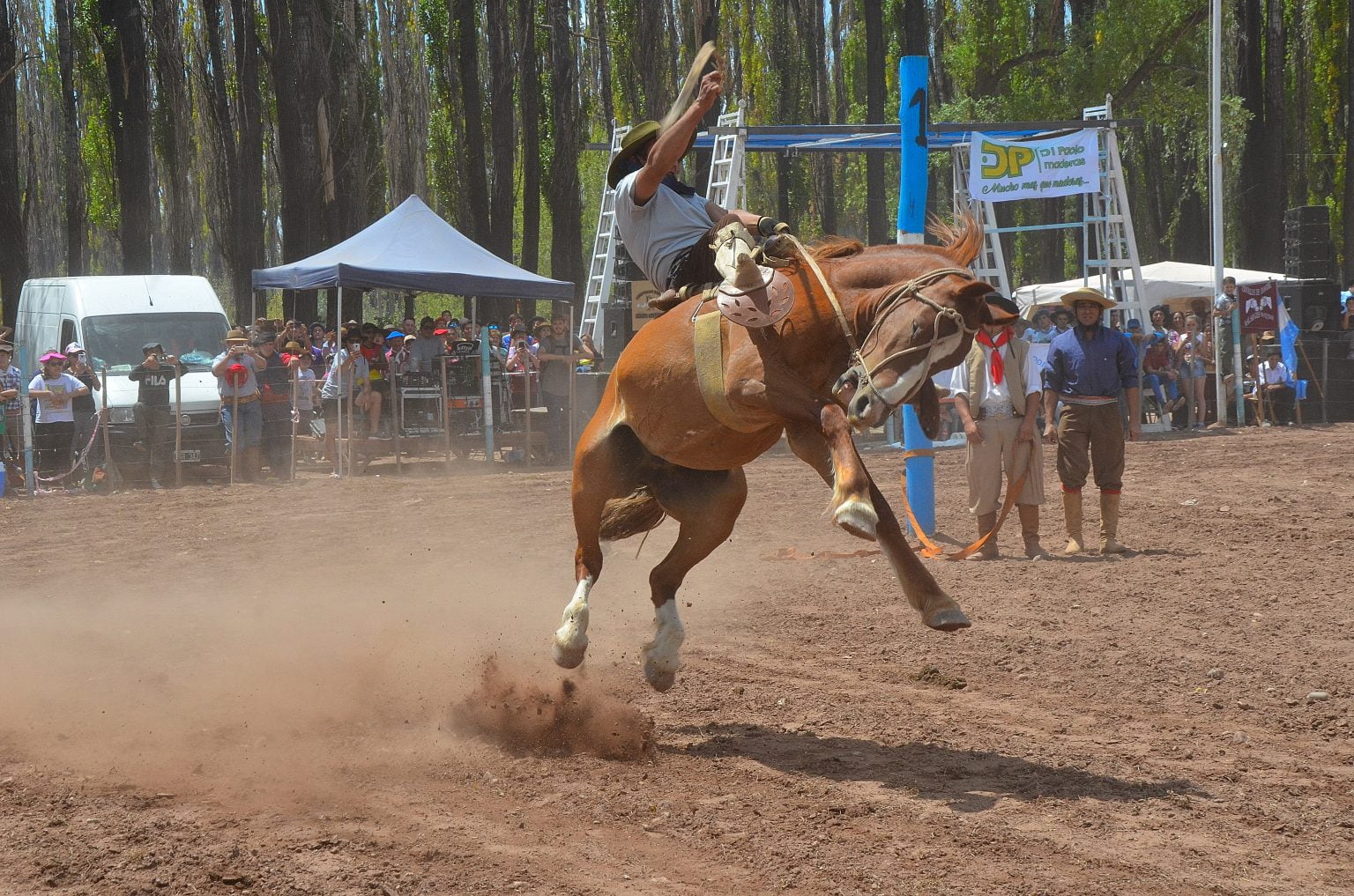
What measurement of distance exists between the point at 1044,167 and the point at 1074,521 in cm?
937

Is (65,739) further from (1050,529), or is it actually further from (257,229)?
(257,229)

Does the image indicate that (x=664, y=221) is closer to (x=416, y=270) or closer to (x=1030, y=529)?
(x=1030, y=529)

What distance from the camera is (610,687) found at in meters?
6.55

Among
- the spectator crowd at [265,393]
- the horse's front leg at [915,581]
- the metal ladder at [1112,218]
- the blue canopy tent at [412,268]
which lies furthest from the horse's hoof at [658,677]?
the metal ladder at [1112,218]

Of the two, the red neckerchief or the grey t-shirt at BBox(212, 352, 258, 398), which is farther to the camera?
the grey t-shirt at BBox(212, 352, 258, 398)

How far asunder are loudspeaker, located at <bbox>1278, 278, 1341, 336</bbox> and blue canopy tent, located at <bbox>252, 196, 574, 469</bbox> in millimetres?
11072

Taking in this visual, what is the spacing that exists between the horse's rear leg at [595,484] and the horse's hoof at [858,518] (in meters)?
1.75

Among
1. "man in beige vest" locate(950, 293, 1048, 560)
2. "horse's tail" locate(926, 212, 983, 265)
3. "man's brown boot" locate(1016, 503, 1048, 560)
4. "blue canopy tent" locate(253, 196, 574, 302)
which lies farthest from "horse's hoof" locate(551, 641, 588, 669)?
"blue canopy tent" locate(253, 196, 574, 302)

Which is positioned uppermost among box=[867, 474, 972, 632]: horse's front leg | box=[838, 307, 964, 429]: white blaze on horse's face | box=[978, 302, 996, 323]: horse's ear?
box=[978, 302, 996, 323]: horse's ear

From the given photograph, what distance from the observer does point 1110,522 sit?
984cm

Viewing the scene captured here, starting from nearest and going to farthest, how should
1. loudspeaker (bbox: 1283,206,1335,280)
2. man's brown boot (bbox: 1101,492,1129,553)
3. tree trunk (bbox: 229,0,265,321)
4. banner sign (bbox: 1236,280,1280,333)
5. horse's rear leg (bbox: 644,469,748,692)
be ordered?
1. horse's rear leg (bbox: 644,469,748,692)
2. man's brown boot (bbox: 1101,492,1129,553)
3. banner sign (bbox: 1236,280,1280,333)
4. loudspeaker (bbox: 1283,206,1335,280)
5. tree trunk (bbox: 229,0,265,321)

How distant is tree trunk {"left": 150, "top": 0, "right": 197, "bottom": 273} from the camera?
87.0ft

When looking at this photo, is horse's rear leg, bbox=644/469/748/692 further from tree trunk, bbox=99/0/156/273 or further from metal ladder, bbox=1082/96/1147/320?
tree trunk, bbox=99/0/156/273

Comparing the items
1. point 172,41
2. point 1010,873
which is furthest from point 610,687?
point 172,41
